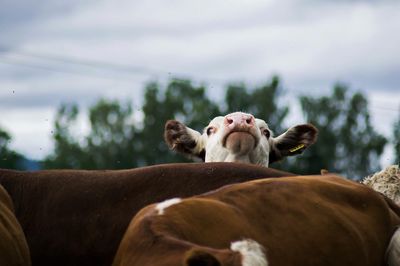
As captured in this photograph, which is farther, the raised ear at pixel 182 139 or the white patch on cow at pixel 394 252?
the raised ear at pixel 182 139

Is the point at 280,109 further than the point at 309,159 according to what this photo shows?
Yes

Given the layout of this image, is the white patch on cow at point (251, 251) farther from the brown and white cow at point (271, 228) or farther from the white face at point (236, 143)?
the white face at point (236, 143)

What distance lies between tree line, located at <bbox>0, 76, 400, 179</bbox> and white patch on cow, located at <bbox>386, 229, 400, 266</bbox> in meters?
60.0

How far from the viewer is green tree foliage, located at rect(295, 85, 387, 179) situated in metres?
70.1

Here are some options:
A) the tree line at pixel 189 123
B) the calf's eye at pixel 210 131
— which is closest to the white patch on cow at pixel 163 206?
the calf's eye at pixel 210 131

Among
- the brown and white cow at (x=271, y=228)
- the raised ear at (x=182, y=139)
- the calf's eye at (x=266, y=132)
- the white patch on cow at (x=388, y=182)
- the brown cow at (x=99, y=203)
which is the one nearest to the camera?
the brown and white cow at (x=271, y=228)

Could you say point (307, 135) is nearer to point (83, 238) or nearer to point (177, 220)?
point (83, 238)

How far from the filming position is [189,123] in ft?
217

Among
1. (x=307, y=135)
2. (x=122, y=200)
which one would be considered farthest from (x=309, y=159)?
(x=122, y=200)

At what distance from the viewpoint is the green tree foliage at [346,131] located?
70125 mm

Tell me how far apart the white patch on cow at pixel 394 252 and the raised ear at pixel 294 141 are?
426 centimetres

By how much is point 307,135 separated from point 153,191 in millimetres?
3988

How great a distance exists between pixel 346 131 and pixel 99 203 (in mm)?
65723

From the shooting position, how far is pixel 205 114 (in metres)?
66.1
